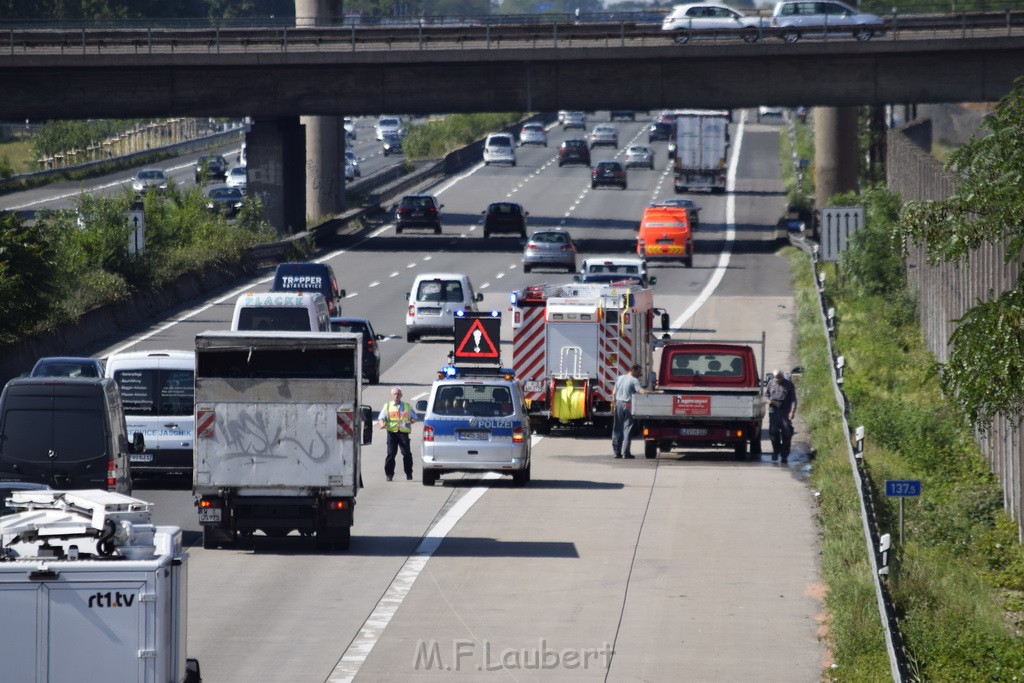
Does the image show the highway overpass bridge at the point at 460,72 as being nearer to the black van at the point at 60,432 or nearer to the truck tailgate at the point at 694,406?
the truck tailgate at the point at 694,406

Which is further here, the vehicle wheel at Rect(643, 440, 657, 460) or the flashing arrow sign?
the flashing arrow sign

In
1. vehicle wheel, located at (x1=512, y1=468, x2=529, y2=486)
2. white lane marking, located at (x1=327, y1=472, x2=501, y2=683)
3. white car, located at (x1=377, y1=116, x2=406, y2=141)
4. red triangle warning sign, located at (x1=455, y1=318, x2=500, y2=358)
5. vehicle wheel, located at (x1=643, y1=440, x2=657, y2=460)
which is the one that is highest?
white car, located at (x1=377, y1=116, x2=406, y2=141)

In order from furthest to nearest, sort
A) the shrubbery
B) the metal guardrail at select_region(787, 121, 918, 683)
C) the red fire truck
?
the shrubbery, the red fire truck, the metal guardrail at select_region(787, 121, 918, 683)

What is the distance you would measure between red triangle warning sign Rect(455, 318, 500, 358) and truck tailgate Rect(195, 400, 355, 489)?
14151mm

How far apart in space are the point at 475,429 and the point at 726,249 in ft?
142

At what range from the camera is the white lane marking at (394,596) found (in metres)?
15.1

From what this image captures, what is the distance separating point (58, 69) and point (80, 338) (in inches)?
968

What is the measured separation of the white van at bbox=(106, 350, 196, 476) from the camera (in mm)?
24438

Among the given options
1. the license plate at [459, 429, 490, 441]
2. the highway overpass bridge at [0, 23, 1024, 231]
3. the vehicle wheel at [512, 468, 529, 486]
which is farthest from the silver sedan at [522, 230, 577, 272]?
the license plate at [459, 429, 490, 441]

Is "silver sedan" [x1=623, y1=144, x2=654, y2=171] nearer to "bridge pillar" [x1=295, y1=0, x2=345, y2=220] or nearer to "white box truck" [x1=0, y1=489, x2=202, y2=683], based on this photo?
"bridge pillar" [x1=295, y1=0, x2=345, y2=220]

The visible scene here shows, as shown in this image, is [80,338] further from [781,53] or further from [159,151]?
[159,151]

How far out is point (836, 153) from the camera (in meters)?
75.1

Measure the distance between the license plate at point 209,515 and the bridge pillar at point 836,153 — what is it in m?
58.3

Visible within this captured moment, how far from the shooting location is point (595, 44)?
207 ft
